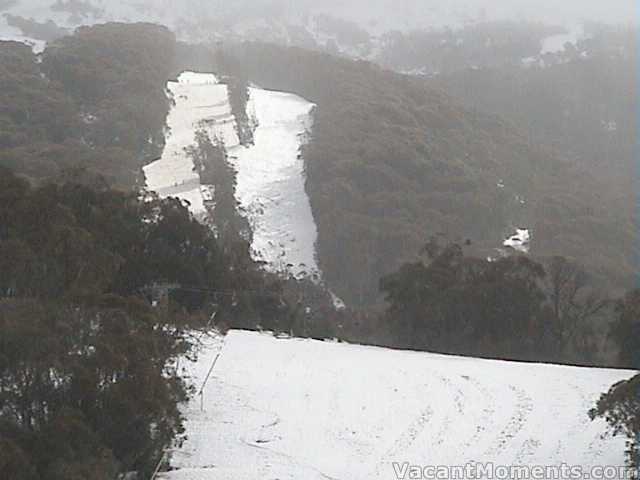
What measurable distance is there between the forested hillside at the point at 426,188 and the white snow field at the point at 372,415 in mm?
27381

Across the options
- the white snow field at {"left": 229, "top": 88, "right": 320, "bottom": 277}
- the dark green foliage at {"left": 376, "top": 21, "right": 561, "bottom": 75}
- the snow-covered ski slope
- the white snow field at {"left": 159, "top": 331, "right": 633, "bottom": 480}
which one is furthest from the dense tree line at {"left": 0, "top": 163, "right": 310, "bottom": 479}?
the dark green foliage at {"left": 376, "top": 21, "right": 561, "bottom": 75}

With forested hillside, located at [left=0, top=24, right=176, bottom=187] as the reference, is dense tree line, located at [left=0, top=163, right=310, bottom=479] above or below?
above

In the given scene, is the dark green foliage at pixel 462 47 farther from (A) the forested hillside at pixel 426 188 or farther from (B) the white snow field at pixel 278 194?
(B) the white snow field at pixel 278 194

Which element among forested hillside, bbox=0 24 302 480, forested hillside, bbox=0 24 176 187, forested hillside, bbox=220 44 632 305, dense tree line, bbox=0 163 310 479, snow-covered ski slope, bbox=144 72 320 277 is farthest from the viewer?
snow-covered ski slope, bbox=144 72 320 277

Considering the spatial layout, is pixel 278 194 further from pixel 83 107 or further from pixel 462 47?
pixel 462 47

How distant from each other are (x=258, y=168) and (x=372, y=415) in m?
48.5

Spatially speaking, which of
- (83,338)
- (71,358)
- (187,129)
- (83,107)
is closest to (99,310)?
(83,338)

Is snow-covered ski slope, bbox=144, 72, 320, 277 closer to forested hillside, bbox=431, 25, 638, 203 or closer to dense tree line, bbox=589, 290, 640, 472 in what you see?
Answer: forested hillside, bbox=431, 25, 638, 203

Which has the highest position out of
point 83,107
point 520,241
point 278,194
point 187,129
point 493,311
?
point 83,107

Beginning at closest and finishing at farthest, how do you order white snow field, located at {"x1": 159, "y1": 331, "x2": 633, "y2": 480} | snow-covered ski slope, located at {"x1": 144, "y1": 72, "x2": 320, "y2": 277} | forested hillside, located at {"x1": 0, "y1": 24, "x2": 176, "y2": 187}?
white snow field, located at {"x1": 159, "y1": 331, "x2": 633, "y2": 480}, forested hillside, located at {"x1": 0, "y1": 24, "x2": 176, "y2": 187}, snow-covered ski slope, located at {"x1": 144, "y1": 72, "x2": 320, "y2": 277}

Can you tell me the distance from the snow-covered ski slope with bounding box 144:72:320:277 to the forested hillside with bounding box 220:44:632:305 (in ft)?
5.09

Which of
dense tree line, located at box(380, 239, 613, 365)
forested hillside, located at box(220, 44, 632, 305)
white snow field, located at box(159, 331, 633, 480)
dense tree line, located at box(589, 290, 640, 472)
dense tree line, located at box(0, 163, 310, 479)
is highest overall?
dense tree line, located at box(0, 163, 310, 479)

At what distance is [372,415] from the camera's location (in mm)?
17812

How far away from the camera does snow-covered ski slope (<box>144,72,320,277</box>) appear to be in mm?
53969
